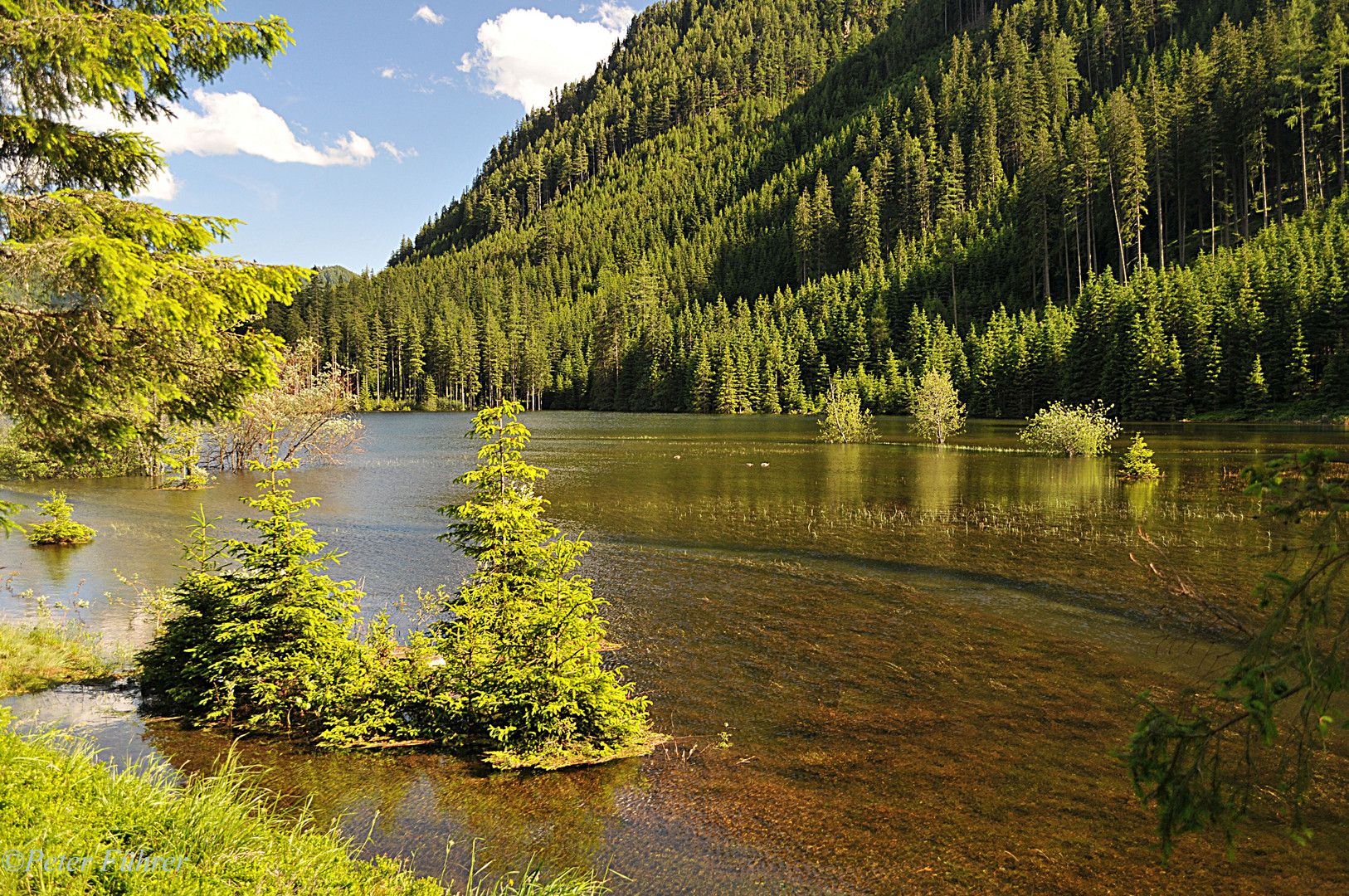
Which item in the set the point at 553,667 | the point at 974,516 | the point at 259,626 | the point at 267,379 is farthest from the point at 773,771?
the point at 974,516

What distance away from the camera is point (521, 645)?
9766 mm

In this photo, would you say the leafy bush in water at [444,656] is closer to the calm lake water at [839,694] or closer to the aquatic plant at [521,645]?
the aquatic plant at [521,645]

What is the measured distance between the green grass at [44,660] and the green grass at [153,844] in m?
5.31

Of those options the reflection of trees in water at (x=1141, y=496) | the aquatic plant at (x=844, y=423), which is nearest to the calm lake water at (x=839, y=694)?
the reflection of trees in water at (x=1141, y=496)

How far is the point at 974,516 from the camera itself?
2841 centimetres

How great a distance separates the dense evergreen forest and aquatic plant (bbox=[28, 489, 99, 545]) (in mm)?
83908

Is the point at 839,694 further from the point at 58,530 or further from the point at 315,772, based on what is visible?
the point at 58,530

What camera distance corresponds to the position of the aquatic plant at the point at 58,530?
74.7 feet

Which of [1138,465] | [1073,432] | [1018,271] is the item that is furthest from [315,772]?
[1018,271]

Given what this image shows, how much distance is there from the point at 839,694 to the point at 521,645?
5664 mm

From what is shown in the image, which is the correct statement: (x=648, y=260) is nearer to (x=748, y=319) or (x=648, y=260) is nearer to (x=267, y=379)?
(x=748, y=319)

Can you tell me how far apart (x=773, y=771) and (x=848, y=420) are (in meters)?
56.0

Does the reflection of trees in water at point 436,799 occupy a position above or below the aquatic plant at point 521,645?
below

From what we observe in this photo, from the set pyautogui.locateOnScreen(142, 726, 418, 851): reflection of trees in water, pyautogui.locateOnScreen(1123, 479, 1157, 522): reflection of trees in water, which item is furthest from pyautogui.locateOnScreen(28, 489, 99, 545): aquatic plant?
pyautogui.locateOnScreen(1123, 479, 1157, 522): reflection of trees in water
